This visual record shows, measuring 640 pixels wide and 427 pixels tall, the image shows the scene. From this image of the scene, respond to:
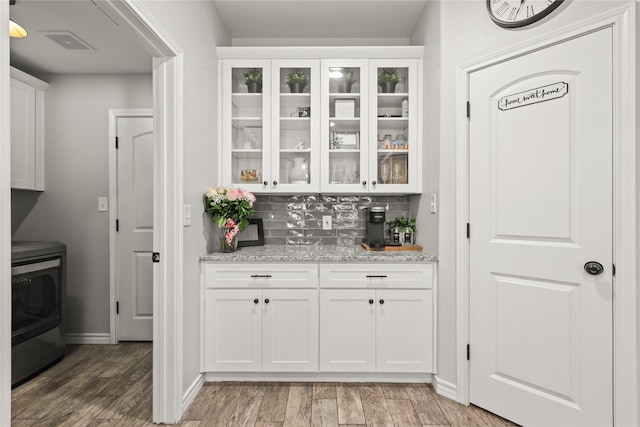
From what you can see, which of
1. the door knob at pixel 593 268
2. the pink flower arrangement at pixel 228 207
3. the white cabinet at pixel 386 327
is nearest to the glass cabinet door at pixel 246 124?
the pink flower arrangement at pixel 228 207

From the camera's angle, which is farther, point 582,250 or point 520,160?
point 520,160

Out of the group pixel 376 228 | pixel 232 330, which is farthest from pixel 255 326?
pixel 376 228

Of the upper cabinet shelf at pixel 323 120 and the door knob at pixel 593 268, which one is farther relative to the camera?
the upper cabinet shelf at pixel 323 120

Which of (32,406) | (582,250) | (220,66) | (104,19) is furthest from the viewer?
(220,66)

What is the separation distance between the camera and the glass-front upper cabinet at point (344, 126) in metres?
2.68

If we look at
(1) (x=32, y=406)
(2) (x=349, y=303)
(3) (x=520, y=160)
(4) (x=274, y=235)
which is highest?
(3) (x=520, y=160)

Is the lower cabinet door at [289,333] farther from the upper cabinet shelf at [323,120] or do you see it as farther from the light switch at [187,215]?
the upper cabinet shelf at [323,120]

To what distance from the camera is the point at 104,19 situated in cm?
234

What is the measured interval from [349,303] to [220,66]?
1.99 meters

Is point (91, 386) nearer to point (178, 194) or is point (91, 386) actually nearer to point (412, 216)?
point (178, 194)

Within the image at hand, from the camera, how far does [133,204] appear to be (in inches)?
125

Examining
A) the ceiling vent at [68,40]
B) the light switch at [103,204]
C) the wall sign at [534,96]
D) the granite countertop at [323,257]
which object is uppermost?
the ceiling vent at [68,40]

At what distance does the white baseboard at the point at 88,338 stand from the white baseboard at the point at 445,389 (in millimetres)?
2791

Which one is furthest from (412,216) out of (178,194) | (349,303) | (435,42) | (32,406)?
(32,406)
